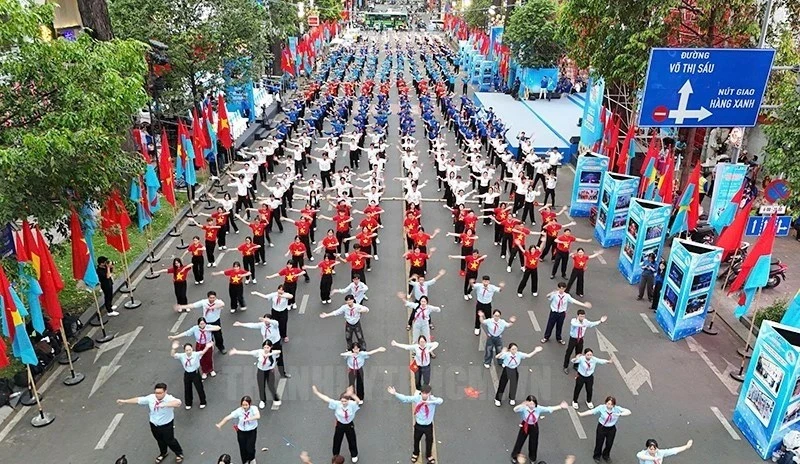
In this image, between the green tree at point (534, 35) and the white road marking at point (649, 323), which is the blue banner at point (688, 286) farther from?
the green tree at point (534, 35)

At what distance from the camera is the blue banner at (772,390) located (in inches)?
328

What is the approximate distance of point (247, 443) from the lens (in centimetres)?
799

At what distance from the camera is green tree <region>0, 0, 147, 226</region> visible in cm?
854

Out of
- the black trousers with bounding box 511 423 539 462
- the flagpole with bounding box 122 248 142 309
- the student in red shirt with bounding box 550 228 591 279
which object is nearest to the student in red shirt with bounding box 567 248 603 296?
the student in red shirt with bounding box 550 228 591 279

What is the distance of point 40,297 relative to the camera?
399 inches

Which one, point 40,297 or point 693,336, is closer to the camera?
point 40,297

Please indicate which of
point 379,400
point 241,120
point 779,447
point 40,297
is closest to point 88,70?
point 40,297

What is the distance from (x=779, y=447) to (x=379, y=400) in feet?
19.0

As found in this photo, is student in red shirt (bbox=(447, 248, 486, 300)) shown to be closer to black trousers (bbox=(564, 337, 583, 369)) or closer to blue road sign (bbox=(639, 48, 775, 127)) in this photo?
black trousers (bbox=(564, 337, 583, 369))

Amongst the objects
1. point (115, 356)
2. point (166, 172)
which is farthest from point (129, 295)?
point (166, 172)

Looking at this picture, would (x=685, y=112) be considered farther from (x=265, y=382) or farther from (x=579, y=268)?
(x=265, y=382)

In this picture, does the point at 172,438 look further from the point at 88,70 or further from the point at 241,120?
the point at 241,120

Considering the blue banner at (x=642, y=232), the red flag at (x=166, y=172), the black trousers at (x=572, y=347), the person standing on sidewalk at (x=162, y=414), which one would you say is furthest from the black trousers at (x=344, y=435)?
→ the red flag at (x=166, y=172)

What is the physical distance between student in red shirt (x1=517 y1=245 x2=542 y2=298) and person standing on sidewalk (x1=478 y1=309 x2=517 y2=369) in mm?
2375
